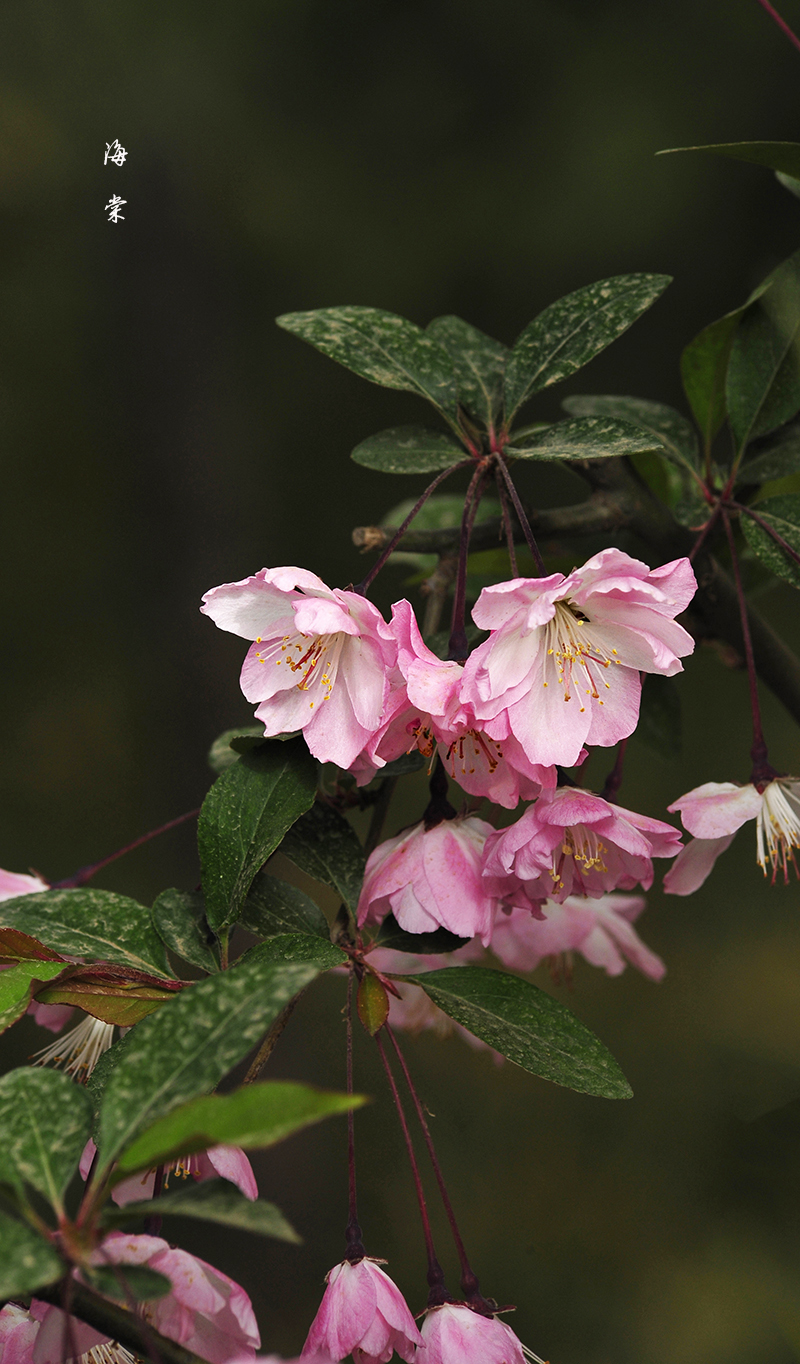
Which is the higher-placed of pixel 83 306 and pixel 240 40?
pixel 240 40

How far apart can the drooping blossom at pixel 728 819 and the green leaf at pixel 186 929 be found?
8.2 inches

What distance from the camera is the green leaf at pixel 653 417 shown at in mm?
595

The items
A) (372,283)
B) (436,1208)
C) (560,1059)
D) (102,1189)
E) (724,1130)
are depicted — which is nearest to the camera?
(102,1189)

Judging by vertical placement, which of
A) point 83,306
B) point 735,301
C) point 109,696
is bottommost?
point 109,696

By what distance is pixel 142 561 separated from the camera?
6.61 feet

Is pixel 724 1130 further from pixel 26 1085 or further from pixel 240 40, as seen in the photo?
pixel 240 40

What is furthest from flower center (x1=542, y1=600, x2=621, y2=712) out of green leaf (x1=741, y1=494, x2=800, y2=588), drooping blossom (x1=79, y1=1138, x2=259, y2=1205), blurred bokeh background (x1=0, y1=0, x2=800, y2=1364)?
blurred bokeh background (x1=0, y1=0, x2=800, y2=1364)

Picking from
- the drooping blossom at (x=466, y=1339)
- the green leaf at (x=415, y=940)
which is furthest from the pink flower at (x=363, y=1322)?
the green leaf at (x=415, y=940)

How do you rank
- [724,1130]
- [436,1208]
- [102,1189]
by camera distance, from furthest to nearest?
[436,1208] → [724,1130] → [102,1189]

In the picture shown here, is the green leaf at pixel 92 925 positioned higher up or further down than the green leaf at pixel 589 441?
further down

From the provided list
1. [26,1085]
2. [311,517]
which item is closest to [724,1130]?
[311,517]

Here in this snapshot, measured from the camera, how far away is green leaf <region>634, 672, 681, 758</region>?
695 mm

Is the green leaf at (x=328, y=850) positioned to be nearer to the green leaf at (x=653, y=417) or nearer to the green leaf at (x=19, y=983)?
the green leaf at (x=19, y=983)

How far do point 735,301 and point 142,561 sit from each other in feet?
4.00
